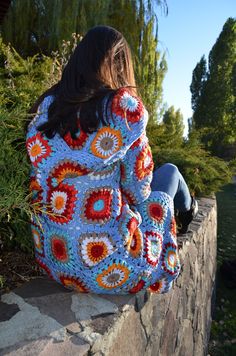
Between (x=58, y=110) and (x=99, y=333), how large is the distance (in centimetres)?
106

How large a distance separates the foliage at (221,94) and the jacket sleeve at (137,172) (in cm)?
2078

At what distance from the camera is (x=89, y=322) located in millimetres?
1560

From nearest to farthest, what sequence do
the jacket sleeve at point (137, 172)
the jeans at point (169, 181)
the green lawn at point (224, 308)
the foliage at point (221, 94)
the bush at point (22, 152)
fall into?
the bush at point (22, 152) → the jacket sleeve at point (137, 172) → the jeans at point (169, 181) → the green lawn at point (224, 308) → the foliage at point (221, 94)

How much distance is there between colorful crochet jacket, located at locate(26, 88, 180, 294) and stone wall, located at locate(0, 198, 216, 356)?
12cm

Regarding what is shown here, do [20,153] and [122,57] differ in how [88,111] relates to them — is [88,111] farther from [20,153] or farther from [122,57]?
[20,153]

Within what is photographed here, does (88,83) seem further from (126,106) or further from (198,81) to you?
(198,81)

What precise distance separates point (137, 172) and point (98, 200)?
27 centimetres

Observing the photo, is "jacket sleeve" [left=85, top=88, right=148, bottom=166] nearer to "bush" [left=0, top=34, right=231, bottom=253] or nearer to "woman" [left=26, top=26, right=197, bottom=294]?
"woman" [left=26, top=26, right=197, bottom=294]

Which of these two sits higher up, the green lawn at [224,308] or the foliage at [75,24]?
the foliage at [75,24]

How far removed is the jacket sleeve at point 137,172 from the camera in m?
1.71

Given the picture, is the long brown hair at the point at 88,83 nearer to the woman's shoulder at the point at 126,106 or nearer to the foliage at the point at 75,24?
the woman's shoulder at the point at 126,106

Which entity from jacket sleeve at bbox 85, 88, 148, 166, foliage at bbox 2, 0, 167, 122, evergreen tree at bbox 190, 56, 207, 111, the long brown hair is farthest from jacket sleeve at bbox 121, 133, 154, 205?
evergreen tree at bbox 190, 56, 207, 111

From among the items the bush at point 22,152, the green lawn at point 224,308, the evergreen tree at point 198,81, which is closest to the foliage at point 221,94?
the evergreen tree at point 198,81

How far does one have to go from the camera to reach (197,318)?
10.6 ft
